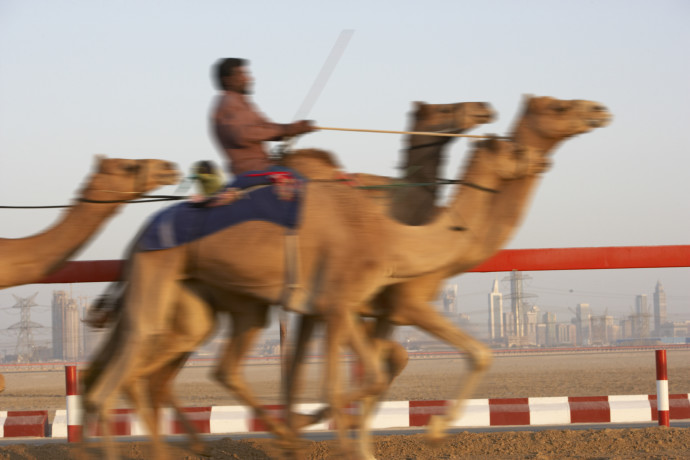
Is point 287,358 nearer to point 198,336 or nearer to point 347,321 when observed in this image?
point 198,336

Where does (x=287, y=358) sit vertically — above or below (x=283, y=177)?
below

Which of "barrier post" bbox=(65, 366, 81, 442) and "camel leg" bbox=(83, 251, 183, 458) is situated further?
"barrier post" bbox=(65, 366, 81, 442)

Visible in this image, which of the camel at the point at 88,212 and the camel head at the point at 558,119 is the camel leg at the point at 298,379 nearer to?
the camel at the point at 88,212

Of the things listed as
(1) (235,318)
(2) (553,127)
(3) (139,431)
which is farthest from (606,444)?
(3) (139,431)

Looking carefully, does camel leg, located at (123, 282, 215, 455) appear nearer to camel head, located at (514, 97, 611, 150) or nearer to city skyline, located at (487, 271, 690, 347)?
camel head, located at (514, 97, 611, 150)

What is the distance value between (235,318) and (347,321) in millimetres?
1461

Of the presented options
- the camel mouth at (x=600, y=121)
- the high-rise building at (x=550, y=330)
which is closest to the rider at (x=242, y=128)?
the camel mouth at (x=600, y=121)

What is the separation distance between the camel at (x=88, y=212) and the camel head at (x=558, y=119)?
2721mm

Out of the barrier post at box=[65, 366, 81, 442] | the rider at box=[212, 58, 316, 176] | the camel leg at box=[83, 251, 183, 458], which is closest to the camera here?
the camel leg at box=[83, 251, 183, 458]

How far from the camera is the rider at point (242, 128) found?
6.79 meters

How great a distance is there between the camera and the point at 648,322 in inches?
1538

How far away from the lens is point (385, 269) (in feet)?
20.8

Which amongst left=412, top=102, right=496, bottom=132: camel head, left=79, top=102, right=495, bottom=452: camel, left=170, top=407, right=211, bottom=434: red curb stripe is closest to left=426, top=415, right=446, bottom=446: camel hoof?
left=79, top=102, right=495, bottom=452: camel

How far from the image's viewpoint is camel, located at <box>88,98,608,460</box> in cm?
620
